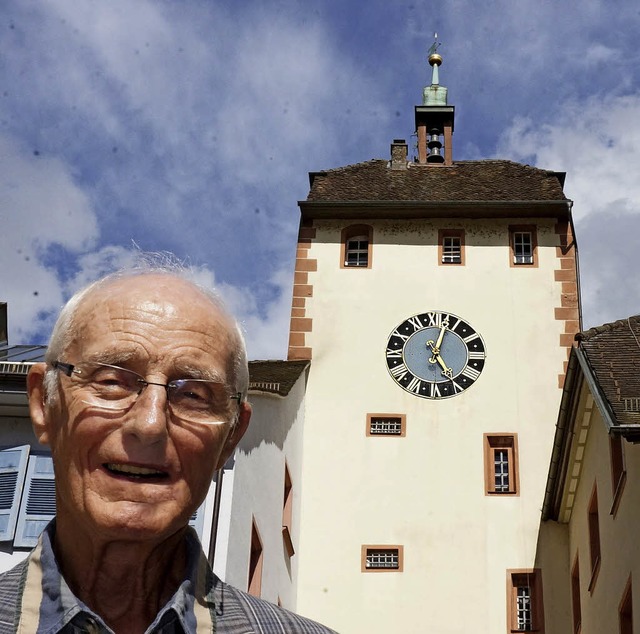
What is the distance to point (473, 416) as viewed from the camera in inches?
908

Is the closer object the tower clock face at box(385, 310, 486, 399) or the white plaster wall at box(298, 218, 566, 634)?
the white plaster wall at box(298, 218, 566, 634)

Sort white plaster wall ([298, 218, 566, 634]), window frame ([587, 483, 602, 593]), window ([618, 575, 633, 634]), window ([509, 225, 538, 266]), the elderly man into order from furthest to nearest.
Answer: window ([509, 225, 538, 266]), white plaster wall ([298, 218, 566, 634]), window frame ([587, 483, 602, 593]), window ([618, 575, 633, 634]), the elderly man

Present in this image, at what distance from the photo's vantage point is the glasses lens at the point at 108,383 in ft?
9.85

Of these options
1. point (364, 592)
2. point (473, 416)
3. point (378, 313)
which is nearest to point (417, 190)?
point (378, 313)

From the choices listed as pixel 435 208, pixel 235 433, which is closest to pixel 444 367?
pixel 435 208

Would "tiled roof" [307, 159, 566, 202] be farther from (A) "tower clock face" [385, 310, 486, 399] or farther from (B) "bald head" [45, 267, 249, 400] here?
(B) "bald head" [45, 267, 249, 400]

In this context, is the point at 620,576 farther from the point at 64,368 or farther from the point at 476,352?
the point at 64,368

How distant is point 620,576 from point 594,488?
2442 millimetres

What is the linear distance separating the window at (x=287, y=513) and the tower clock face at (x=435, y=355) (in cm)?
349

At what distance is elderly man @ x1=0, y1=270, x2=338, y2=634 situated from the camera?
2848 millimetres

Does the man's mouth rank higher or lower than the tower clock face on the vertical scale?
lower

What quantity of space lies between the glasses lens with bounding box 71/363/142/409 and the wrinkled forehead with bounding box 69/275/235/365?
0.16ft

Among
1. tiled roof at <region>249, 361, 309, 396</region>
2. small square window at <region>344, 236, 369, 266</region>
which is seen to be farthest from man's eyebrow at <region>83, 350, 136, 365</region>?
small square window at <region>344, 236, 369, 266</region>

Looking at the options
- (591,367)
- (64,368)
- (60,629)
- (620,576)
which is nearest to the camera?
(60,629)
